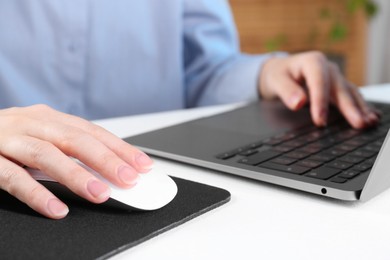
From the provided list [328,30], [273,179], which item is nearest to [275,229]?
[273,179]

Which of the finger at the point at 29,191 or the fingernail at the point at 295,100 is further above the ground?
the finger at the point at 29,191

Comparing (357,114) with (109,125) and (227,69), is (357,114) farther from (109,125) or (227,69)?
(227,69)

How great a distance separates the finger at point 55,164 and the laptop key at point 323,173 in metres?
0.20

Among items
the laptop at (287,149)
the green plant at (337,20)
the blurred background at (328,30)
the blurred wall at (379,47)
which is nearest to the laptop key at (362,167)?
the laptop at (287,149)

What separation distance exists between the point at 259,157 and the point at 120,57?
0.64m

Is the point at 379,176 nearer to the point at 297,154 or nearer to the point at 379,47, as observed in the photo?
the point at 297,154

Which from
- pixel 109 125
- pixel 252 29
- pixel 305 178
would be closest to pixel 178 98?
pixel 109 125

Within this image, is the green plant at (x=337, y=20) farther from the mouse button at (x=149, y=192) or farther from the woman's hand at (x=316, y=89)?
the mouse button at (x=149, y=192)

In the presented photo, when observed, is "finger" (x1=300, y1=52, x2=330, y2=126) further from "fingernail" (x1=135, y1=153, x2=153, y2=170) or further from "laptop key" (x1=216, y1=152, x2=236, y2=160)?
"fingernail" (x1=135, y1=153, x2=153, y2=170)

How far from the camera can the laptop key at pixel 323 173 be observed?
0.56 m

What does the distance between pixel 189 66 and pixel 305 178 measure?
0.80 m

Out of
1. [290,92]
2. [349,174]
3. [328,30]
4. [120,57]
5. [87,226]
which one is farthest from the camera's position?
Answer: [328,30]

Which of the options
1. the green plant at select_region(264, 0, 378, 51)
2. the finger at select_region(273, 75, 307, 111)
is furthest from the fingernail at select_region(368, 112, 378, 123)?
the green plant at select_region(264, 0, 378, 51)

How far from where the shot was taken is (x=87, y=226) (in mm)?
462
